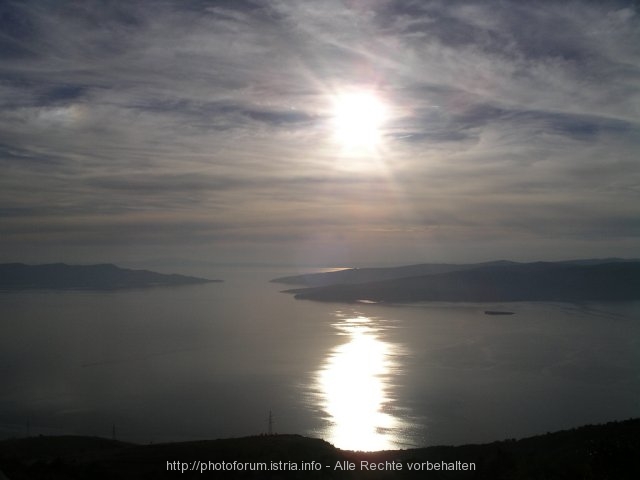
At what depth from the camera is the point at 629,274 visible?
10438cm

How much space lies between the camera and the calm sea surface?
26.0 meters

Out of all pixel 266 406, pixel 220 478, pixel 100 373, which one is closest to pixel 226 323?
pixel 100 373

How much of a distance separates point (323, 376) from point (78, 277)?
139 m

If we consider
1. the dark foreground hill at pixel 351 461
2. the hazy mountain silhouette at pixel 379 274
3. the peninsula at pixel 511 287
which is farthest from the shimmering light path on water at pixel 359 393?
the hazy mountain silhouette at pixel 379 274

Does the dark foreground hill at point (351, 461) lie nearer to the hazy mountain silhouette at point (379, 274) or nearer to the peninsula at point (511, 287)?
the peninsula at point (511, 287)

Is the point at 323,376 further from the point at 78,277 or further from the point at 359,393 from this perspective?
the point at 78,277

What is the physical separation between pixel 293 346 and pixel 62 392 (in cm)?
2266

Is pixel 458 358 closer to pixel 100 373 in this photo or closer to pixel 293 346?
pixel 293 346

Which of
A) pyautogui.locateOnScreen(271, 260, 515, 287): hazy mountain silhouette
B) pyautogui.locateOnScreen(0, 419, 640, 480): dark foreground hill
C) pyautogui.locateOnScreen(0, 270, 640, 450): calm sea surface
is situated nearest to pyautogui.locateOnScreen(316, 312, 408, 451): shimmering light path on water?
pyautogui.locateOnScreen(0, 270, 640, 450): calm sea surface

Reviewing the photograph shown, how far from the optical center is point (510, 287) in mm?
108438

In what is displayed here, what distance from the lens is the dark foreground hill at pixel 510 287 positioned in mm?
100562

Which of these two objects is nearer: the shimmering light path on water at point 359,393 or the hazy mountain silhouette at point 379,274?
the shimmering light path on water at point 359,393

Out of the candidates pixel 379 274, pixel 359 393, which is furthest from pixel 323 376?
pixel 379 274

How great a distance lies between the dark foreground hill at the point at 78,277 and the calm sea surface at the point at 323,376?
76.9 metres
